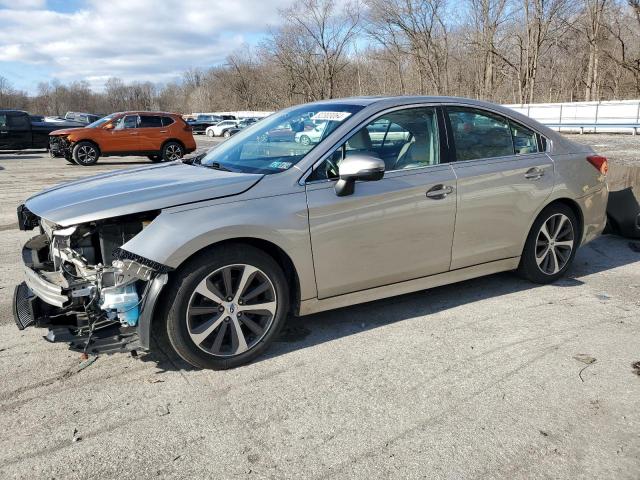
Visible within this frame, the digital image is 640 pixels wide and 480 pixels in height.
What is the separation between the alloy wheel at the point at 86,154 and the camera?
61.1 ft

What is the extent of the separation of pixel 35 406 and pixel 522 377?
2.86 meters

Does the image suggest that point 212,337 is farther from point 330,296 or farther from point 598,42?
point 598,42

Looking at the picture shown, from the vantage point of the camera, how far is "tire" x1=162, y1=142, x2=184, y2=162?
19.3 m

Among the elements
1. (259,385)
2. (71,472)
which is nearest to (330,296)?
(259,385)

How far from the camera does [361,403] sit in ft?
10.1

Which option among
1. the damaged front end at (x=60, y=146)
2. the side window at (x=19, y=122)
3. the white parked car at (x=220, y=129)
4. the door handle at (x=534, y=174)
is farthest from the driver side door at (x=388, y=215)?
the white parked car at (x=220, y=129)

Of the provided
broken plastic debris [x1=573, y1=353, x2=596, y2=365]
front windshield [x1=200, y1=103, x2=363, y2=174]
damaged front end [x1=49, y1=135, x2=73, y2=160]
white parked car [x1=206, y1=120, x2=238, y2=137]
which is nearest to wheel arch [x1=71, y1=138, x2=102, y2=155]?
damaged front end [x1=49, y1=135, x2=73, y2=160]

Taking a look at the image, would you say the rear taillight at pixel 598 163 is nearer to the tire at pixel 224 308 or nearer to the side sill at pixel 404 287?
the side sill at pixel 404 287

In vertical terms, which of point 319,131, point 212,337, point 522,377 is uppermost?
point 319,131

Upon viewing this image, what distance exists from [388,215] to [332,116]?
2.89 feet

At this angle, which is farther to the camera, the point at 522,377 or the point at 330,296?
the point at 330,296

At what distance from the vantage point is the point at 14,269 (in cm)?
575

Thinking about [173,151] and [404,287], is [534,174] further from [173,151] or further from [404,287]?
[173,151]

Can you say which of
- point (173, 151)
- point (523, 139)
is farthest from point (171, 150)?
point (523, 139)
